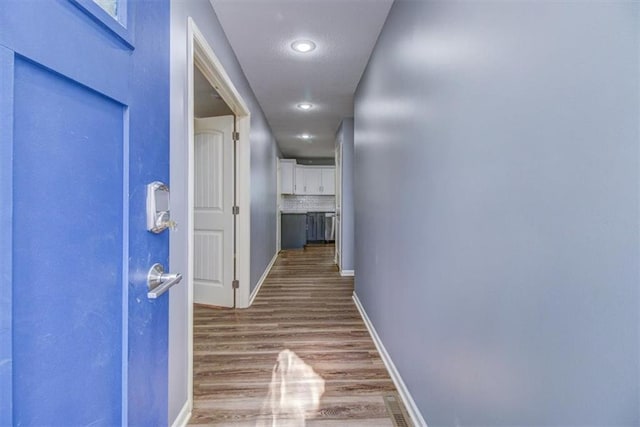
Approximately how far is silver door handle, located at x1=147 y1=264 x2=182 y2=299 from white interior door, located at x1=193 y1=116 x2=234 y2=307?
227cm

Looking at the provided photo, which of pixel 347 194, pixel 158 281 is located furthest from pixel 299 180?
pixel 158 281

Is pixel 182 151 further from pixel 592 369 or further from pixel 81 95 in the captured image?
pixel 592 369

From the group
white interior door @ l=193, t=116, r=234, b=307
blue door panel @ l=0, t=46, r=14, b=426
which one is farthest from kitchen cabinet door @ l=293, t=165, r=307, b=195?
blue door panel @ l=0, t=46, r=14, b=426

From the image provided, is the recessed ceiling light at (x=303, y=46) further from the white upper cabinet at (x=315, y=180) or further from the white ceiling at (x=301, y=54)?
the white upper cabinet at (x=315, y=180)

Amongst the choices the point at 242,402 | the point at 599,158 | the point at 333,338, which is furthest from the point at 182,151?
the point at 333,338

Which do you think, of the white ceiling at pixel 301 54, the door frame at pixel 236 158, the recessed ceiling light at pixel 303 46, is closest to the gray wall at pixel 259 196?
the door frame at pixel 236 158

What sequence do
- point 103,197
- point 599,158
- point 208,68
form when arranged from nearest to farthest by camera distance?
point 599,158 < point 103,197 < point 208,68

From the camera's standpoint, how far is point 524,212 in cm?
79

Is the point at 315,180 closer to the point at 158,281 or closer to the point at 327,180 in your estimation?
the point at 327,180

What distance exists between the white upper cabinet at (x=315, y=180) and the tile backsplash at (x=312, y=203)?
0.46 m

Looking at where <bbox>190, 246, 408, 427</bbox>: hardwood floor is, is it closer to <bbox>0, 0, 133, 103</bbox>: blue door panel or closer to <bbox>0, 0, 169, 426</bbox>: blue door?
<bbox>0, 0, 169, 426</bbox>: blue door

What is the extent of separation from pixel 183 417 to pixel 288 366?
748 mm

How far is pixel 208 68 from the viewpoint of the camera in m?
1.99

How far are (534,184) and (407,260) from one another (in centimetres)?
102
